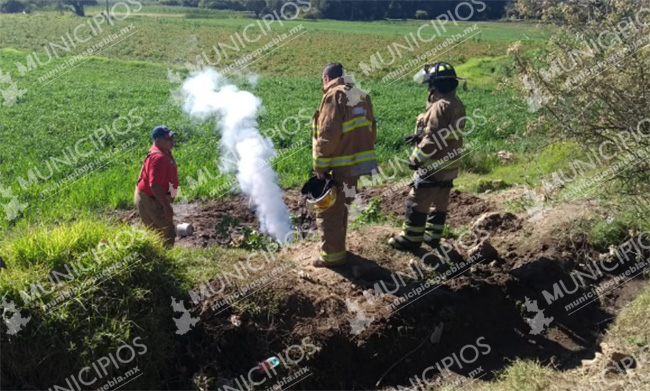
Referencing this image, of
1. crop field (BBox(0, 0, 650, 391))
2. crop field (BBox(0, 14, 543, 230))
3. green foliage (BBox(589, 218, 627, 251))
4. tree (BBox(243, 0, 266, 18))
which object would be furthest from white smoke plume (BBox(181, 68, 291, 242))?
tree (BBox(243, 0, 266, 18))

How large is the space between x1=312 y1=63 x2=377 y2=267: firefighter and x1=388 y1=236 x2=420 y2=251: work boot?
0.76 meters

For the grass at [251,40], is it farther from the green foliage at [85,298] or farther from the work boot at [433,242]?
the green foliage at [85,298]

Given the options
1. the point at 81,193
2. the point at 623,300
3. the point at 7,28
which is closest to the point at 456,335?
the point at 623,300

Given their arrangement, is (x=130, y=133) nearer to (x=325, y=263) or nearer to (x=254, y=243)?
→ (x=254, y=243)

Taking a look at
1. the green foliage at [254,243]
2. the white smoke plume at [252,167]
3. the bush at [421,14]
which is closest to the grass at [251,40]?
the bush at [421,14]

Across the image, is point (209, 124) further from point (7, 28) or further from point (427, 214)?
point (7, 28)

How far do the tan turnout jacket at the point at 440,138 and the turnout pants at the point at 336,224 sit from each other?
2.75ft

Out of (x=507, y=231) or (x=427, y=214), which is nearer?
(x=427, y=214)

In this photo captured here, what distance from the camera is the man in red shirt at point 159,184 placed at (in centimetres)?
654

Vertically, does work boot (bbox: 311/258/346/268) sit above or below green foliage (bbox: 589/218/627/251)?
above

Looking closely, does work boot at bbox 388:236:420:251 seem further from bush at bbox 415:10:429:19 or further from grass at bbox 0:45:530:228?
bush at bbox 415:10:429:19

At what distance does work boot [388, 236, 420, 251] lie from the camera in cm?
654

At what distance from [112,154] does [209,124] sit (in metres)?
2.91

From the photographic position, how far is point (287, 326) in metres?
5.25
